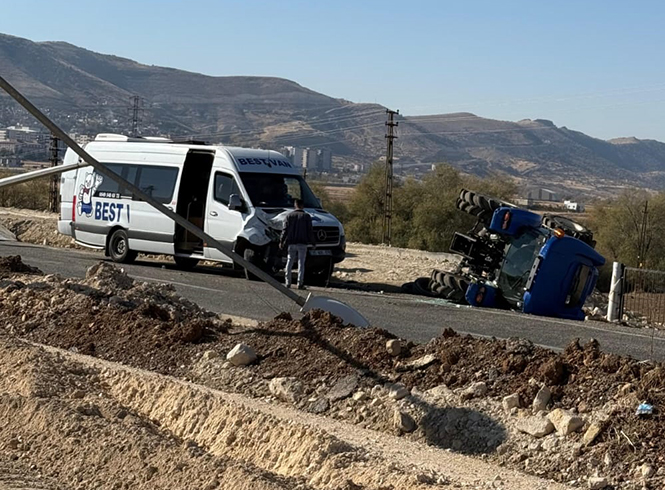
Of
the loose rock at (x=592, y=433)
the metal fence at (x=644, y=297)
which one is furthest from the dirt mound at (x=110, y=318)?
the metal fence at (x=644, y=297)

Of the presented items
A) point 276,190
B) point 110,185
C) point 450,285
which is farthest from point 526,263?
point 110,185

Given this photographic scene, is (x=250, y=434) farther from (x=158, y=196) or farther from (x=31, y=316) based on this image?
(x=158, y=196)

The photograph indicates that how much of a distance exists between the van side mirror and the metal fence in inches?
319

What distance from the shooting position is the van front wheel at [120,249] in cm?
2372

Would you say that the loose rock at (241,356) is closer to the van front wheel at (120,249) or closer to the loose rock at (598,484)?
the loose rock at (598,484)

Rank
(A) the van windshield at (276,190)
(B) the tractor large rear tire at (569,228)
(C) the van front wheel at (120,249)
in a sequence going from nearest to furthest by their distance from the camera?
(B) the tractor large rear tire at (569,228) → (A) the van windshield at (276,190) → (C) the van front wheel at (120,249)

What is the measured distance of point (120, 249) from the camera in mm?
24031

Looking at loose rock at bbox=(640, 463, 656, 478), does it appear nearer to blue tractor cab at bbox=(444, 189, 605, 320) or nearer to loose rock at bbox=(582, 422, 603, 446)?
loose rock at bbox=(582, 422, 603, 446)

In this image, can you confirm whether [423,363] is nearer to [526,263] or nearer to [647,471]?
→ [647,471]

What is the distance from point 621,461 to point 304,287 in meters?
13.0

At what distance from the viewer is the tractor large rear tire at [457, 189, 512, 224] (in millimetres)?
20359

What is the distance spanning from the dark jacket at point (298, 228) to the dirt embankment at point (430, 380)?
21.3 feet

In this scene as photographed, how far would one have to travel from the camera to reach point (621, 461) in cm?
762

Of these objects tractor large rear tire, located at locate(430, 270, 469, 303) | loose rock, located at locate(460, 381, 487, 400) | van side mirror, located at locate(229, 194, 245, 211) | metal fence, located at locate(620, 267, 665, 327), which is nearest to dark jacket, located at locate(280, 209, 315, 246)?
van side mirror, located at locate(229, 194, 245, 211)
